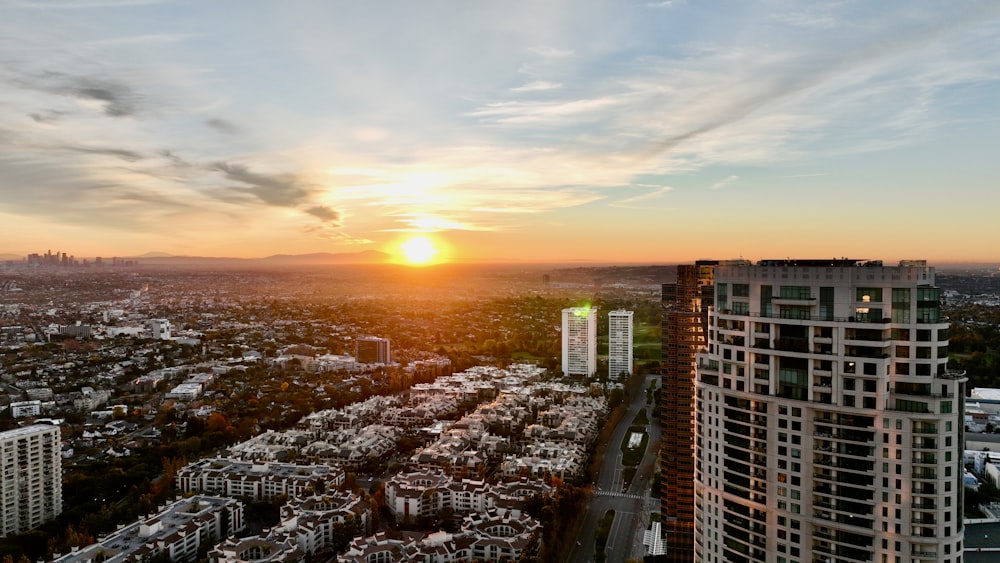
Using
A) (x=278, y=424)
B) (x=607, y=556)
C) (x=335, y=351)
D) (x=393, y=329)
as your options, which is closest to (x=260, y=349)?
(x=335, y=351)

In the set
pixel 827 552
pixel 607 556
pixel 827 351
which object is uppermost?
pixel 827 351

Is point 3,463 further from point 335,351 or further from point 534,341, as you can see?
point 534,341

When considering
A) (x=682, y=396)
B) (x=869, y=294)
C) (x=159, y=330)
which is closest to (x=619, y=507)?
(x=682, y=396)

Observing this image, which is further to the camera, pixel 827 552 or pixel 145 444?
pixel 145 444

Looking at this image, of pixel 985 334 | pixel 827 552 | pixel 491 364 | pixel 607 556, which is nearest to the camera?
pixel 827 552

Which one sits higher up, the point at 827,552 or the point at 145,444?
the point at 827,552

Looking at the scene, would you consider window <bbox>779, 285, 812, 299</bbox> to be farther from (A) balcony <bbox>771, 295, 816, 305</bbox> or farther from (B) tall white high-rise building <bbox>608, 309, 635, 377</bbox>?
(B) tall white high-rise building <bbox>608, 309, 635, 377</bbox>
